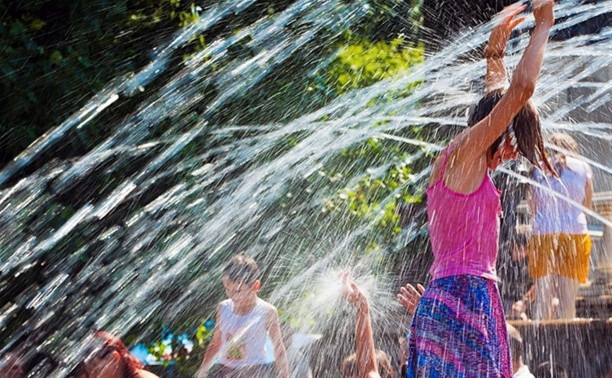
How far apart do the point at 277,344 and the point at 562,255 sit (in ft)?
5.28

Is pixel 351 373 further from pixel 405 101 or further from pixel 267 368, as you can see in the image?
pixel 405 101

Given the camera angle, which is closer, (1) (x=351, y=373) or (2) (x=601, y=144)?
(1) (x=351, y=373)

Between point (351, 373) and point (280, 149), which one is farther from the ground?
point (280, 149)

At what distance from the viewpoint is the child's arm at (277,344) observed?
16.6 feet

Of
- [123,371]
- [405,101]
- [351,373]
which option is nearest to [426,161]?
[405,101]

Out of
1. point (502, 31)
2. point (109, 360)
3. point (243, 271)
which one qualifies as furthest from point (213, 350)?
point (502, 31)

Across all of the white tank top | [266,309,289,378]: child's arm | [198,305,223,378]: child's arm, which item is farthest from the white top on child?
[198,305,223,378]: child's arm

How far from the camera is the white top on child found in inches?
213

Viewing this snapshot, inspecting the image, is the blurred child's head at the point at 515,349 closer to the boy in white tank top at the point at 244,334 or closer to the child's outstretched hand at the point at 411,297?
the child's outstretched hand at the point at 411,297

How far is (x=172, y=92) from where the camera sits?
17.7 ft

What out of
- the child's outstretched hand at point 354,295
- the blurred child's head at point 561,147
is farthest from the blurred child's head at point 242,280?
the blurred child's head at point 561,147

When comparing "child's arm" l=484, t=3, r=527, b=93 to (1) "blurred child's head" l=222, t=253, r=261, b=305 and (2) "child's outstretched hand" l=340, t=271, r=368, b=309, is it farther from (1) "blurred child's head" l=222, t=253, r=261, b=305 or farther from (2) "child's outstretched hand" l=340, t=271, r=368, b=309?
(1) "blurred child's head" l=222, t=253, r=261, b=305

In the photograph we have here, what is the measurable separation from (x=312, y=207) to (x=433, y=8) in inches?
112

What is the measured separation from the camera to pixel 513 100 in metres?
3.07
